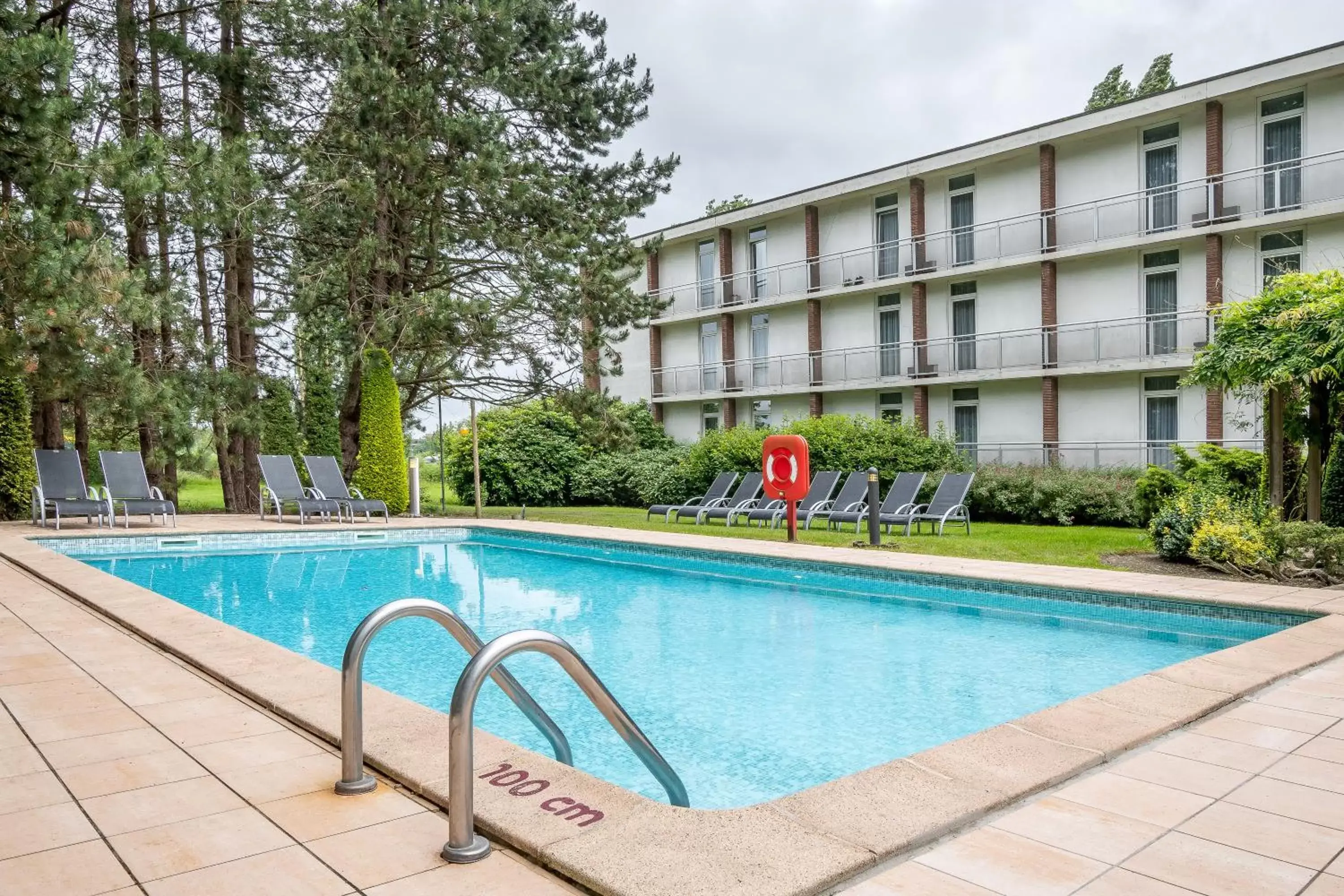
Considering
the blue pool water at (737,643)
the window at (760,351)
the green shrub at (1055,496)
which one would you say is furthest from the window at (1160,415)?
the blue pool water at (737,643)

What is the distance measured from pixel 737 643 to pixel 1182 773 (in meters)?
4.55

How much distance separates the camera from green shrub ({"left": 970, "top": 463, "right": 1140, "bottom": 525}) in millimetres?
16594

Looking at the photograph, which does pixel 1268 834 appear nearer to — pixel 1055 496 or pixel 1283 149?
pixel 1055 496

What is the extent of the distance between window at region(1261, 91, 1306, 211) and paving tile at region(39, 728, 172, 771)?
20.5m

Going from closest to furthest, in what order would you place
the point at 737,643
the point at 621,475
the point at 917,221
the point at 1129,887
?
the point at 1129,887
the point at 737,643
the point at 917,221
the point at 621,475

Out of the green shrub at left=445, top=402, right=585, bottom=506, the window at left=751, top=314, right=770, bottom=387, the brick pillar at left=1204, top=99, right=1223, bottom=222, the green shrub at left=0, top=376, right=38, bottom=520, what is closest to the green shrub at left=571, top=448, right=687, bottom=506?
the green shrub at left=445, top=402, right=585, bottom=506

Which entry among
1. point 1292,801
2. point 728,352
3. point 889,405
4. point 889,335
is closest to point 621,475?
point 728,352

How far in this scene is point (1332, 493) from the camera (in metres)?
10.8

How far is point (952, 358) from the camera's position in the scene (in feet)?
74.6

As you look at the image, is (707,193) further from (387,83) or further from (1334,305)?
(1334,305)

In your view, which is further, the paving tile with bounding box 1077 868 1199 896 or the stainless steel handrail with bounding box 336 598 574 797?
the stainless steel handrail with bounding box 336 598 574 797

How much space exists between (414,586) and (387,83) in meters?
10.1

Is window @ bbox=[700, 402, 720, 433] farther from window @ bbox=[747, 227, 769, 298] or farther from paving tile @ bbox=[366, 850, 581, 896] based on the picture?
paving tile @ bbox=[366, 850, 581, 896]

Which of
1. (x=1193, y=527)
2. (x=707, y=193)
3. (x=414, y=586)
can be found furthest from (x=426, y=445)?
(x=1193, y=527)
